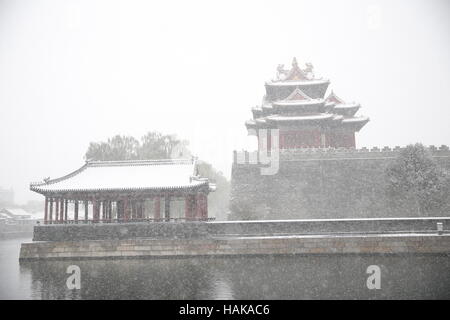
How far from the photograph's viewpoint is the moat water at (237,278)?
13.0 metres

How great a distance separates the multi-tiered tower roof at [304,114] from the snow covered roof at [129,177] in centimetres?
1183

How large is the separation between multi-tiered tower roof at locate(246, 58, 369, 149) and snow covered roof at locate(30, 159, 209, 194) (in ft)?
38.8

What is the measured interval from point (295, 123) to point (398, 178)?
965cm

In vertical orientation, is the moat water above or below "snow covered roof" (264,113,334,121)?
below

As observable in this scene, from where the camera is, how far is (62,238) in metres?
22.1

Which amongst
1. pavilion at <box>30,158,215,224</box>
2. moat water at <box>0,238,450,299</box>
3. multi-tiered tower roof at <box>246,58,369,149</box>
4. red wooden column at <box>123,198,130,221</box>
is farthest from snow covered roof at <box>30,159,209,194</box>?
multi-tiered tower roof at <box>246,58,369,149</box>

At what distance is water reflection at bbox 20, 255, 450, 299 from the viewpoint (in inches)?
512

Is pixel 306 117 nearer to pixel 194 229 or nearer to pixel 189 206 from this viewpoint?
→ pixel 189 206
